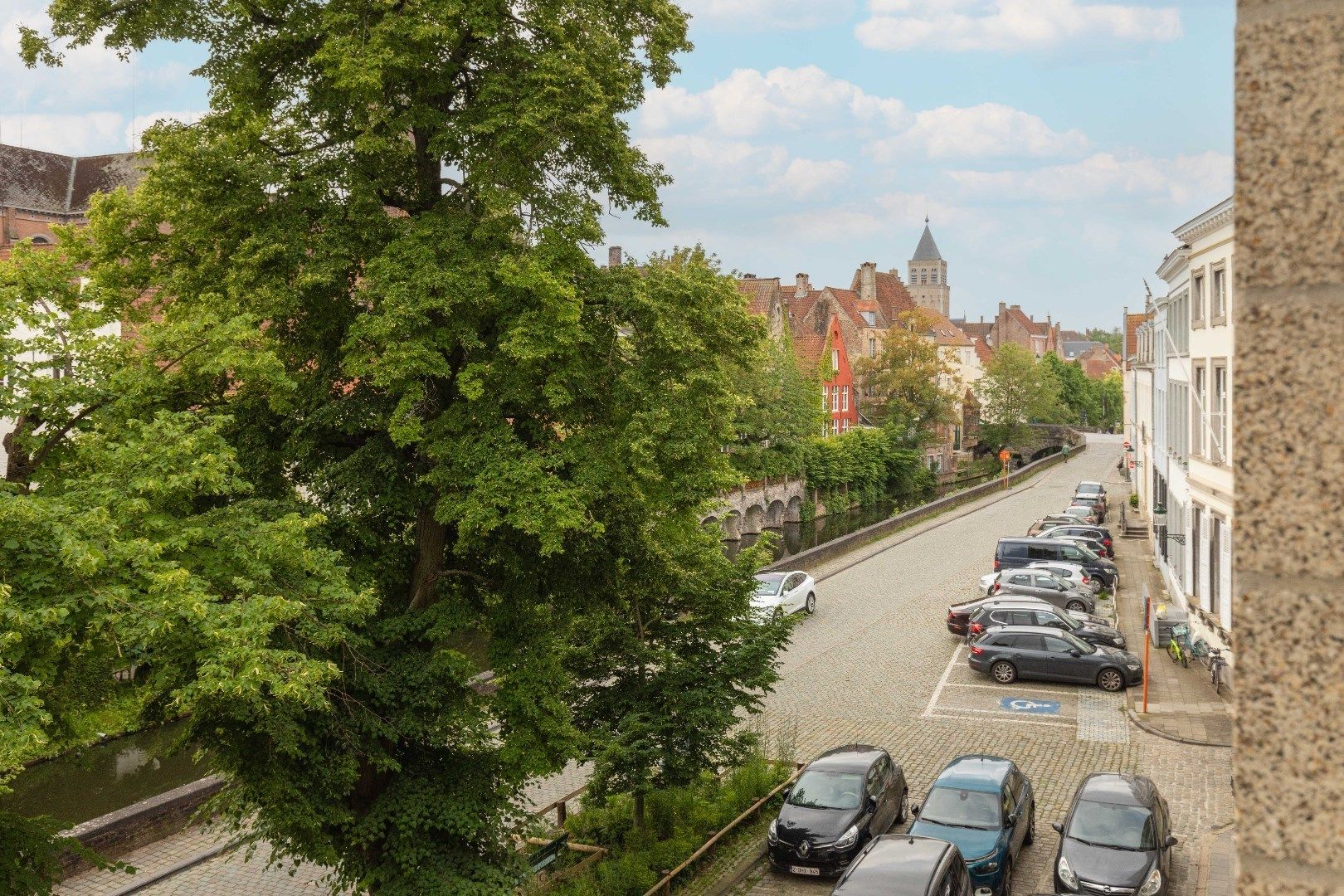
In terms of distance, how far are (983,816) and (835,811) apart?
219 centimetres

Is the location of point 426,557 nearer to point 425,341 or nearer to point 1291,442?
point 425,341

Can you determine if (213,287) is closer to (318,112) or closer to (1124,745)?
(318,112)

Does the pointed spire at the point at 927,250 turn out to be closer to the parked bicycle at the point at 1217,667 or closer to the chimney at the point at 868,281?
the chimney at the point at 868,281

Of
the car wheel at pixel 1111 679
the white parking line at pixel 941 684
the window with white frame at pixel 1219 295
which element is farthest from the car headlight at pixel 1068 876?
the window with white frame at pixel 1219 295

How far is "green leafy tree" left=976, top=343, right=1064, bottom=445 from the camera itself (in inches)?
3570

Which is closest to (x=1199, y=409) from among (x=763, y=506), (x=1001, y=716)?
(x=1001, y=716)

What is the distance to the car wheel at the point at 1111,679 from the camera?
27578 millimetres

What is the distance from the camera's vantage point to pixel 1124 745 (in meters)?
23.5

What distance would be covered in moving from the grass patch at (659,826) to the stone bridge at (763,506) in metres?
39.3

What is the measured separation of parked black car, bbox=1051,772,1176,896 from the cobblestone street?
0.92m

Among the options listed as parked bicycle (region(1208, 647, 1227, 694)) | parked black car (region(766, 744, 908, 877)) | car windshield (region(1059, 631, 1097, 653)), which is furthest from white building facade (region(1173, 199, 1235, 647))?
parked black car (region(766, 744, 908, 877))

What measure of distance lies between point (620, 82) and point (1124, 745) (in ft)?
55.5

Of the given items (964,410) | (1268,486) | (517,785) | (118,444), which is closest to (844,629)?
(517,785)

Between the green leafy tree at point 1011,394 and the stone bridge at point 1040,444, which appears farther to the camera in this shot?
the stone bridge at point 1040,444
